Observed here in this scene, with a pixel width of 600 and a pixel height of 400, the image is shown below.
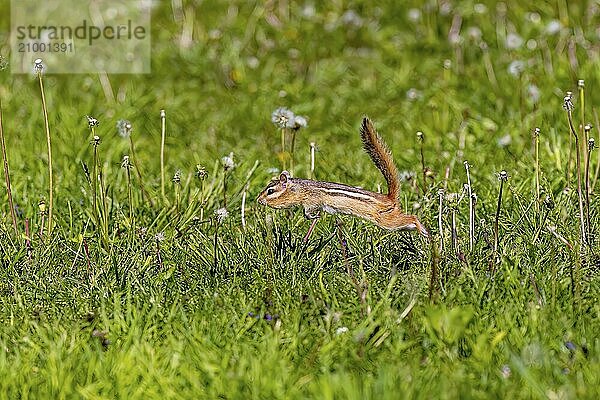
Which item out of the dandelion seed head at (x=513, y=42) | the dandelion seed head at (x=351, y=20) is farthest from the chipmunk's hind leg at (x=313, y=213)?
the dandelion seed head at (x=351, y=20)

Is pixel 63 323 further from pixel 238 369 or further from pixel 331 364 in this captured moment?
pixel 331 364

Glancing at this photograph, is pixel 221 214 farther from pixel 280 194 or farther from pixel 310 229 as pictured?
pixel 310 229

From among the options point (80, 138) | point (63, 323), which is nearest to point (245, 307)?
point (63, 323)

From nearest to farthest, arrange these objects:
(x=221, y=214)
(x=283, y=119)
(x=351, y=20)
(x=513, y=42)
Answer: (x=221, y=214) < (x=283, y=119) < (x=513, y=42) < (x=351, y=20)

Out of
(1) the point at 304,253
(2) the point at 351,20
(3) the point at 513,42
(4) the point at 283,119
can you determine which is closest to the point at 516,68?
(3) the point at 513,42

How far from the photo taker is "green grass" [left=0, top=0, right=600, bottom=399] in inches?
129

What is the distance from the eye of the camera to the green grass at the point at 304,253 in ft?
10.7

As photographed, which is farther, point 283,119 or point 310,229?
point 283,119

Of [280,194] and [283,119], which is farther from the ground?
[283,119]

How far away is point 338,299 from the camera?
3.74 meters

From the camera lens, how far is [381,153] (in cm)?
414

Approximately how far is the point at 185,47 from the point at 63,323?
152 inches

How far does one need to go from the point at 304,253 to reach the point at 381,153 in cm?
50

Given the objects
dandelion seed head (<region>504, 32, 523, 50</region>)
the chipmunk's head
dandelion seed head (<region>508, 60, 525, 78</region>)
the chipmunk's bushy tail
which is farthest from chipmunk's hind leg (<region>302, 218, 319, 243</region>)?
dandelion seed head (<region>504, 32, 523, 50</region>)
